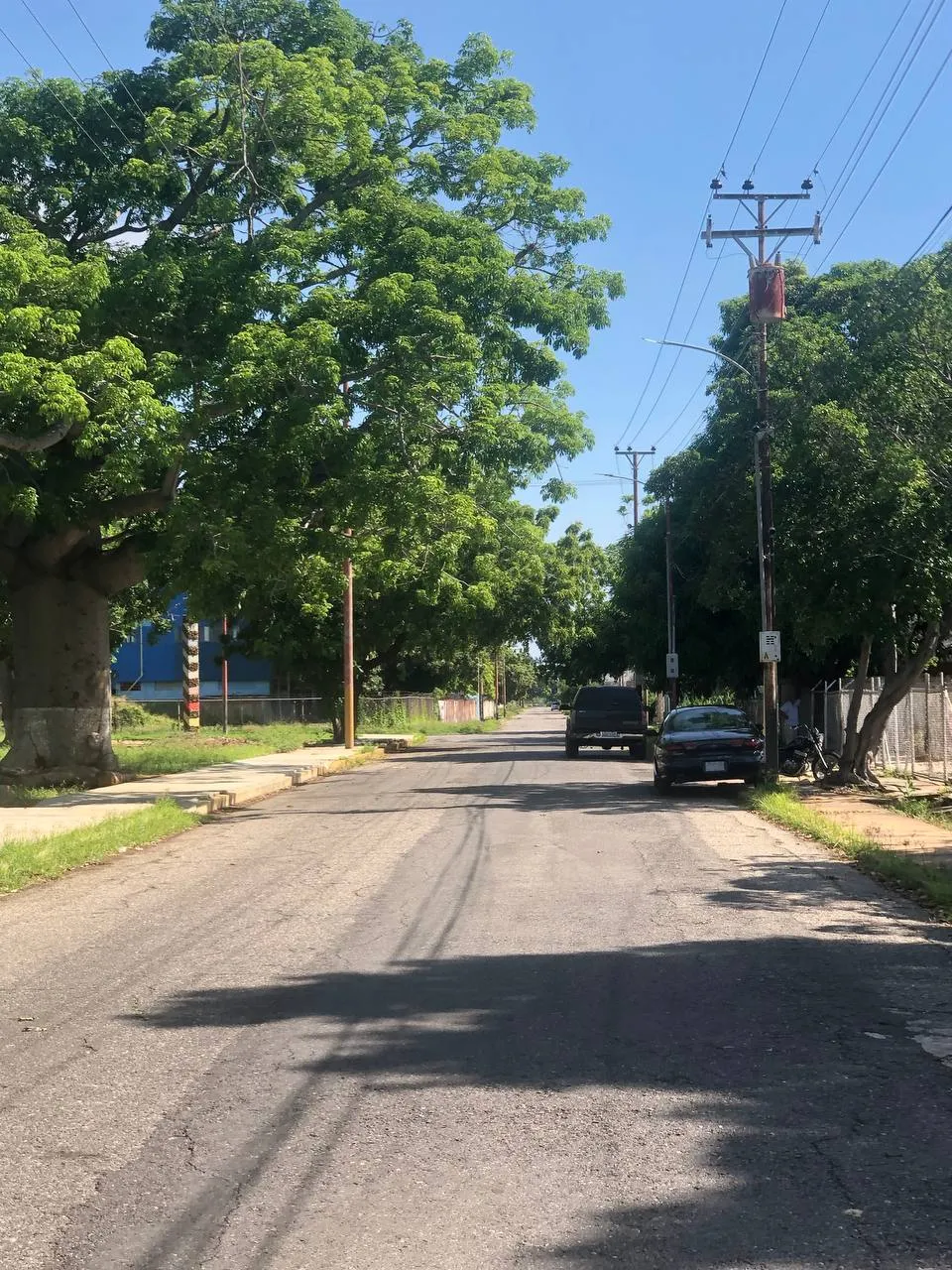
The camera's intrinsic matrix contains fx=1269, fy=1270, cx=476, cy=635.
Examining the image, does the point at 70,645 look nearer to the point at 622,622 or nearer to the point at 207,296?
the point at 207,296

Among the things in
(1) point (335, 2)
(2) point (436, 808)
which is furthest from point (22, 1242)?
(1) point (335, 2)

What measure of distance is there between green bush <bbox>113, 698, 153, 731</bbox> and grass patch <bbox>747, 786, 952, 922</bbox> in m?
35.3

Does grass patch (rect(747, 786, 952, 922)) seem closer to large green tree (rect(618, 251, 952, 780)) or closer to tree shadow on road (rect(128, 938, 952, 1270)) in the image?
tree shadow on road (rect(128, 938, 952, 1270))

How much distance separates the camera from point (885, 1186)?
4406 millimetres

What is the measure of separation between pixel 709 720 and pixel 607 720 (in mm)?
13521

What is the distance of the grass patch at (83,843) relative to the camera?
12.0 metres

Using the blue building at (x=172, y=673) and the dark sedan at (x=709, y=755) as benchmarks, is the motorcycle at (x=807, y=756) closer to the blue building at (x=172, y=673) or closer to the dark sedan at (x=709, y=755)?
the dark sedan at (x=709, y=755)

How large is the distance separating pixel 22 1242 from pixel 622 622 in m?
44.0

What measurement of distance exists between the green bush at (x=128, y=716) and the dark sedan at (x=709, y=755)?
3149 centimetres

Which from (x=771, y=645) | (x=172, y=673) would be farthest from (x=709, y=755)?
(x=172, y=673)

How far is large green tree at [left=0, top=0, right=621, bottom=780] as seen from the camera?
678 inches

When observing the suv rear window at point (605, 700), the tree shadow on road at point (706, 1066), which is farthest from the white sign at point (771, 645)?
the tree shadow on road at point (706, 1066)

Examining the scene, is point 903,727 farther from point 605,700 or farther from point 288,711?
point 288,711

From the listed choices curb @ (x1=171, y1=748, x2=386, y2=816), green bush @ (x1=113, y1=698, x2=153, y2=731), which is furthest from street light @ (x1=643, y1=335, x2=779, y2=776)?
green bush @ (x1=113, y1=698, x2=153, y2=731)
